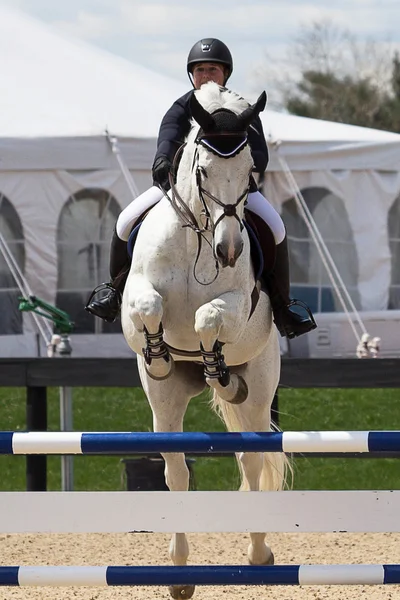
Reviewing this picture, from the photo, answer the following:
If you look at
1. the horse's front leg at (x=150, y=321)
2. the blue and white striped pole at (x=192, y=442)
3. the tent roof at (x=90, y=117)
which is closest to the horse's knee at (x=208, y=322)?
the horse's front leg at (x=150, y=321)

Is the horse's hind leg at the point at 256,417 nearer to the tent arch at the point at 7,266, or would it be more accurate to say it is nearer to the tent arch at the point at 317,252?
the tent arch at the point at 7,266

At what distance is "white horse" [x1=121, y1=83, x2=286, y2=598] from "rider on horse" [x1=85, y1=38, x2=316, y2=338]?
11 centimetres

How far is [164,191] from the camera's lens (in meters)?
5.34

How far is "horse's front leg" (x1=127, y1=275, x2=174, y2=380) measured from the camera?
16.1 feet

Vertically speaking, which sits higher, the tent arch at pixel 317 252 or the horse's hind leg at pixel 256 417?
the tent arch at pixel 317 252

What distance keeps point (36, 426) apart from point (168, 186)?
3264 mm

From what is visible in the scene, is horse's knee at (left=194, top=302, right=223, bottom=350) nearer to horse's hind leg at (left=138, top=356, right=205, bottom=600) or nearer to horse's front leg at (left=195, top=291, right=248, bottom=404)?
horse's front leg at (left=195, top=291, right=248, bottom=404)

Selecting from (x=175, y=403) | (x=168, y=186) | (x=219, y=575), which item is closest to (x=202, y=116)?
(x=168, y=186)

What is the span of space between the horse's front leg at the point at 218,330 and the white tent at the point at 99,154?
909cm

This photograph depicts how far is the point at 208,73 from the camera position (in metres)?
5.46

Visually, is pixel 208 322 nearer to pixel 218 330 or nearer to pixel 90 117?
pixel 218 330

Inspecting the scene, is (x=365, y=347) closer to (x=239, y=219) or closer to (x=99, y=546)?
(x=99, y=546)

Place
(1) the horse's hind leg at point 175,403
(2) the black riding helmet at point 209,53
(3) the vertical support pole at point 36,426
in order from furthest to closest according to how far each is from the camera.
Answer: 1. (3) the vertical support pole at point 36,426
2. (1) the horse's hind leg at point 175,403
3. (2) the black riding helmet at point 209,53

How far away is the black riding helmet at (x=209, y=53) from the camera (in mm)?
5398
